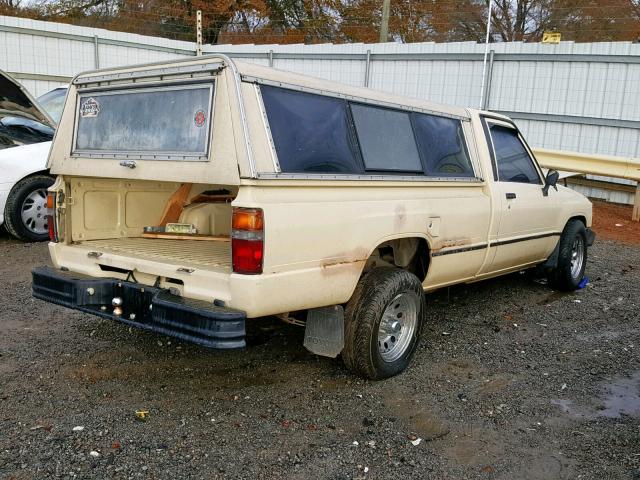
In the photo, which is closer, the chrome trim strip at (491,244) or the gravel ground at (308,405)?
the gravel ground at (308,405)

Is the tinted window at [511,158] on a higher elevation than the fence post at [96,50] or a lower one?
lower

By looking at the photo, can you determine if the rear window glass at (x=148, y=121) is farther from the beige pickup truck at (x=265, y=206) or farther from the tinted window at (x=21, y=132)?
the tinted window at (x=21, y=132)

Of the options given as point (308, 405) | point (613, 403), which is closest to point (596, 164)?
point (613, 403)

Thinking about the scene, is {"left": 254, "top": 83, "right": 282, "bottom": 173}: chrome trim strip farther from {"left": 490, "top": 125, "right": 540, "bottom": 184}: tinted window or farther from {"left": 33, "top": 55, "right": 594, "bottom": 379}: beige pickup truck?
{"left": 490, "top": 125, "right": 540, "bottom": 184}: tinted window

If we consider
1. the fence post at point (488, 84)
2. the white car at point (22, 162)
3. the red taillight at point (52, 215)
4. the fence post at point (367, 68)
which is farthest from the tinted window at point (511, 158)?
the fence post at point (367, 68)

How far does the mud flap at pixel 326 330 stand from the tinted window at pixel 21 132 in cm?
558

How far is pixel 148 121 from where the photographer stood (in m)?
3.85

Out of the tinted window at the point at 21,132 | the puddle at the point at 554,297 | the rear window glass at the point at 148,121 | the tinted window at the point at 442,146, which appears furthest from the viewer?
the tinted window at the point at 21,132

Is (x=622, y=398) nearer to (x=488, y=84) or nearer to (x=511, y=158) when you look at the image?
(x=511, y=158)

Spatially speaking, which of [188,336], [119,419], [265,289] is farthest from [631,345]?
[119,419]

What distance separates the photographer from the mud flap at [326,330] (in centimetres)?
377

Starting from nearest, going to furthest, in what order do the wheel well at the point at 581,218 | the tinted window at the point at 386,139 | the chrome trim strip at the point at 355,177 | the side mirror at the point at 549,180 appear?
the chrome trim strip at the point at 355,177, the tinted window at the point at 386,139, the side mirror at the point at 549,180, the wheel well at the point at 581,218

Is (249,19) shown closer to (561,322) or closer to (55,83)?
(55,83)

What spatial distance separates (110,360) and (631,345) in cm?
420
